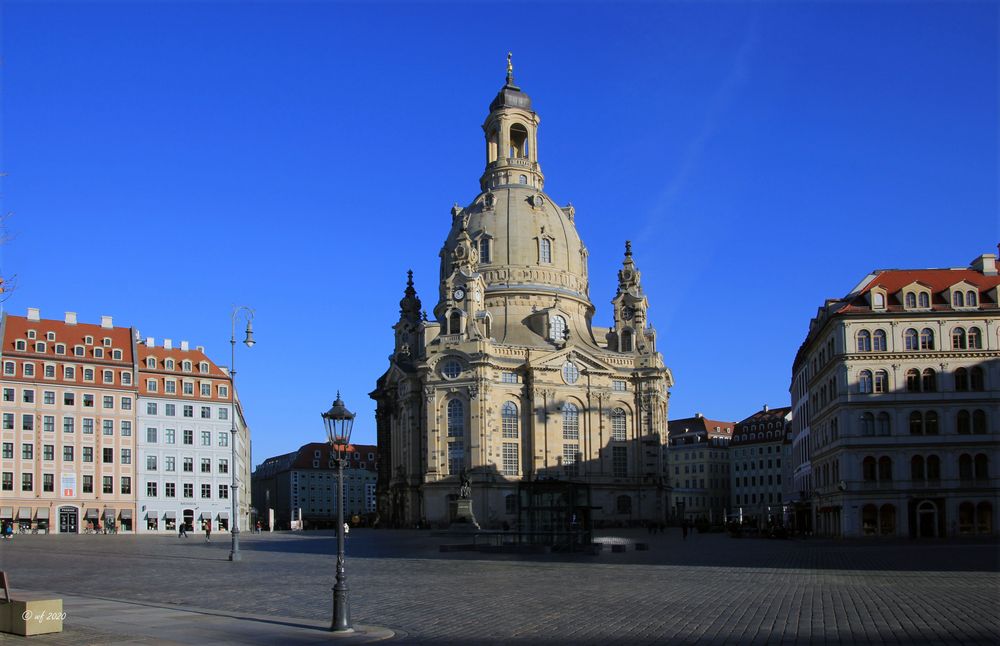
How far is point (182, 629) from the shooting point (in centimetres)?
2030

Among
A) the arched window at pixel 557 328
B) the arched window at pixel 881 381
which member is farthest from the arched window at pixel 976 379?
the arched window at pixel 557 328

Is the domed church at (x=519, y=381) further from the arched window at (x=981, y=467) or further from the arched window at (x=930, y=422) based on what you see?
the arched window at (x=981, y=467)

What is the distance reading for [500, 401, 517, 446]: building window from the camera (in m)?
119

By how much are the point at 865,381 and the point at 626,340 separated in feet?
174

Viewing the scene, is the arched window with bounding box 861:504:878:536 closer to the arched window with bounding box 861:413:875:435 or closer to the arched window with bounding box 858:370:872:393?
the arched window with bounding box 861:413:875:435

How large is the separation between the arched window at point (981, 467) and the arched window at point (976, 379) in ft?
15.5

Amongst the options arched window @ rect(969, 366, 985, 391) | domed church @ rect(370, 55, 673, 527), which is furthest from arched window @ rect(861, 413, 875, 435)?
Result: domed church @ rect(370, 55, 673, 527)

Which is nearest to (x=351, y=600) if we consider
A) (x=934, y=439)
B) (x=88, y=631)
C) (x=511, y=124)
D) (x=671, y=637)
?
(x=88, y=631)

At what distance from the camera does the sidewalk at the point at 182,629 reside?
61.6ft

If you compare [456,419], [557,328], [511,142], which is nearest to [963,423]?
[456,419]

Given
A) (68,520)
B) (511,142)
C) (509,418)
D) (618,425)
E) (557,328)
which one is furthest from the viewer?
(511,142)

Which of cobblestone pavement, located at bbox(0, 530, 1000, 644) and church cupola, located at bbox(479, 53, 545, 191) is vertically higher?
church cupola, located at bbox(479, 53, 545, 191)

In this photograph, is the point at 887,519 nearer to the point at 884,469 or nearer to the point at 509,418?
the point at 884,469

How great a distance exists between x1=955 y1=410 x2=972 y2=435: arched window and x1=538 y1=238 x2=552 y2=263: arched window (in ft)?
200
